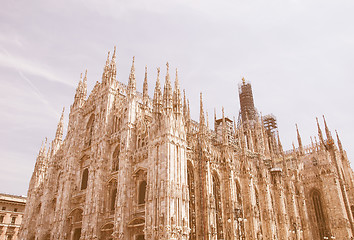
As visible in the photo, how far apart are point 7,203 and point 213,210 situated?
49.3 m

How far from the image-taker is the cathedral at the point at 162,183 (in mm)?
29719

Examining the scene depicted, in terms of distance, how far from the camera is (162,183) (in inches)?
1095

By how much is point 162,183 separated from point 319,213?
40556 mm

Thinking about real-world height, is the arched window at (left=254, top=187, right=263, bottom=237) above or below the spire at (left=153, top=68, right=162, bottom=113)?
below

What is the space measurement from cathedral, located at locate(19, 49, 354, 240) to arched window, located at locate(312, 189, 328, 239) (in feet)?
0.57

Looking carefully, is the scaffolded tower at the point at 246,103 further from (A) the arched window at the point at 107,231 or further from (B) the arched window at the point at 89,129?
(A) the arched window at the point at 107,231

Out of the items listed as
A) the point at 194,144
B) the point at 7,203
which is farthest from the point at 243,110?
the point at 7,203

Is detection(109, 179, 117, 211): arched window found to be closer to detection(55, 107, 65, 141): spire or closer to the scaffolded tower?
detection(55, 107, 65, 141): spire

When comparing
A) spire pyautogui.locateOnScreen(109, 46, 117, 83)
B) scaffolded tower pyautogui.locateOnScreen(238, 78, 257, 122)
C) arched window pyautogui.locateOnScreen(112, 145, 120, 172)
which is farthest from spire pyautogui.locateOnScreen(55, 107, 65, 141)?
scaffolded tower pyautogui.locateOnScreen(238, 78, 257, 122)

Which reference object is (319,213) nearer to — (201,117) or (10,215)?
(201,117)

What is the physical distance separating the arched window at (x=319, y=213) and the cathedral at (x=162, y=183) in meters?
0.18

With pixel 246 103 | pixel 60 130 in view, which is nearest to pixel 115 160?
pixel 60 130

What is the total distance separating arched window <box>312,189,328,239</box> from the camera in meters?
52.4

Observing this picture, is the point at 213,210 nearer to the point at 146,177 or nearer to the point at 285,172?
the point at 146,177
